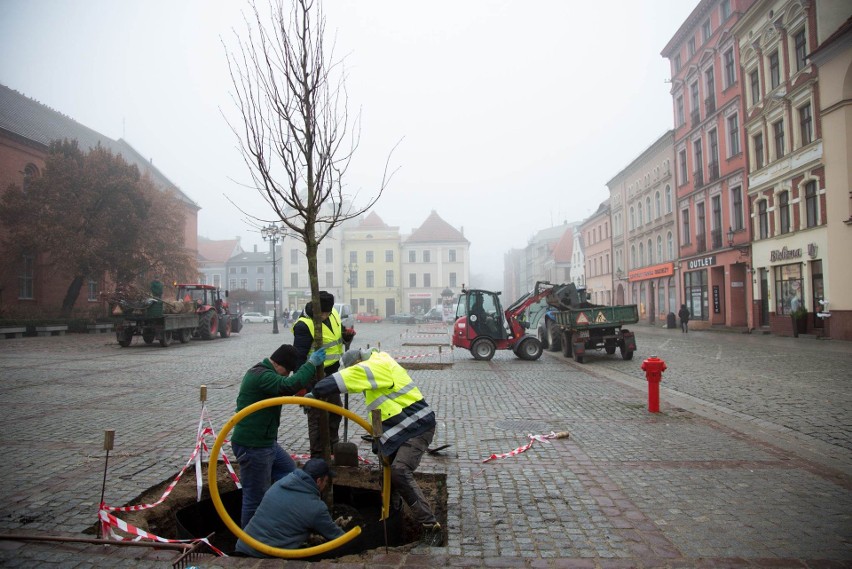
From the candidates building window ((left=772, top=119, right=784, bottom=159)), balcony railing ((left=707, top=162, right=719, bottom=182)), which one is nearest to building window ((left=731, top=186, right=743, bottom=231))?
balcony railing ((left=707, top=162, right=719, bottom=182))

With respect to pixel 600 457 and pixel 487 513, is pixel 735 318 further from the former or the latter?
pixel 487 513

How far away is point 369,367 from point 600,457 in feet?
10.7

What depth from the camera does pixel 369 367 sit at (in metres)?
4.16

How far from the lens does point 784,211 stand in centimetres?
2517

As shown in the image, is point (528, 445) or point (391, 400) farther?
point (528, 445)

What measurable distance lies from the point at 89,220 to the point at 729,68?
38.1m

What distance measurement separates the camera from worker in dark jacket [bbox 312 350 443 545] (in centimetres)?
410

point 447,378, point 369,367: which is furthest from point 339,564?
point 447,378

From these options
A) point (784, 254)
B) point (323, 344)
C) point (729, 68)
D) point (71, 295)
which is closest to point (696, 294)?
point (784, 254)

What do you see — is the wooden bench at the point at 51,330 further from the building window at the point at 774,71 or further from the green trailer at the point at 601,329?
the building window at the point at 774,71

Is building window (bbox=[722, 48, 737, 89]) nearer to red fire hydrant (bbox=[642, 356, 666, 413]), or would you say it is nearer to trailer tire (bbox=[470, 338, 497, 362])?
trailer tire (bbox=[470, 338, 497, 362])

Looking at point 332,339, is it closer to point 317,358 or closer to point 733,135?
point 317,358

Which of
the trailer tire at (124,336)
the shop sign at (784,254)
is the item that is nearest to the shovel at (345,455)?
the trailer tire at (124,336)

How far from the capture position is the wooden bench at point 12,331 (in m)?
26.9
